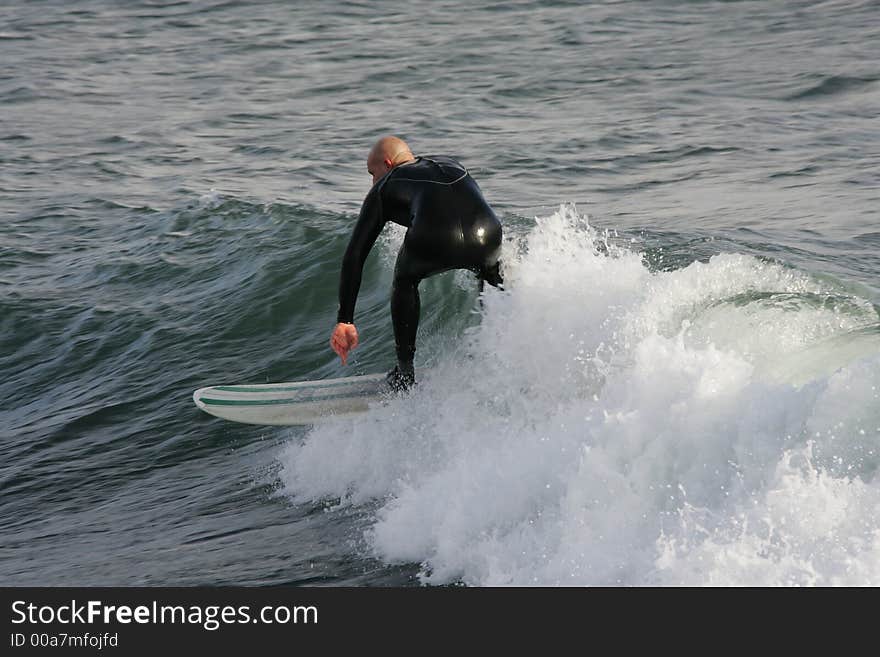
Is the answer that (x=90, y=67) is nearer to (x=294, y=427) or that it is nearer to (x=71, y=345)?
(x=71, y=345)

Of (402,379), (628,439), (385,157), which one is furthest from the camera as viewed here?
(402,379)

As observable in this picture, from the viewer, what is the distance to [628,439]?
5.65m

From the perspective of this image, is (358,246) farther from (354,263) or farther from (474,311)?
(474,311)

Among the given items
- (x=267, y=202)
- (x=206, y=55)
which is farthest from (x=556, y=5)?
(x=267, y=202)

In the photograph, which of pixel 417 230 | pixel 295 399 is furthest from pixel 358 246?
pixel 295 399

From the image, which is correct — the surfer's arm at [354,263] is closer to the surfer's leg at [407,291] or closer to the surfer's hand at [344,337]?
the surfer's hand at [344,337]

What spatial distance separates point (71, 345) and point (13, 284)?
6.74 ft

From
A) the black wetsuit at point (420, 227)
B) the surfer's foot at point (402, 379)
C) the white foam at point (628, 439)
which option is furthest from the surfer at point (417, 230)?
the white foam at point (628, 439)

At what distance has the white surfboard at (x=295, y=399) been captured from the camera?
7.50 m

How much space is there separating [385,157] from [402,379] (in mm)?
1376

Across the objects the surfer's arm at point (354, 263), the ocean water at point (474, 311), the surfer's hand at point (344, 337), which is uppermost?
the surfer's arm at point (354, 263)

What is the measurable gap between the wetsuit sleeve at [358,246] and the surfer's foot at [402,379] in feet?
1.81

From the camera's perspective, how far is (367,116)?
1788 cm

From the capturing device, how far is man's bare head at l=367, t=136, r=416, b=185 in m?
7.06
